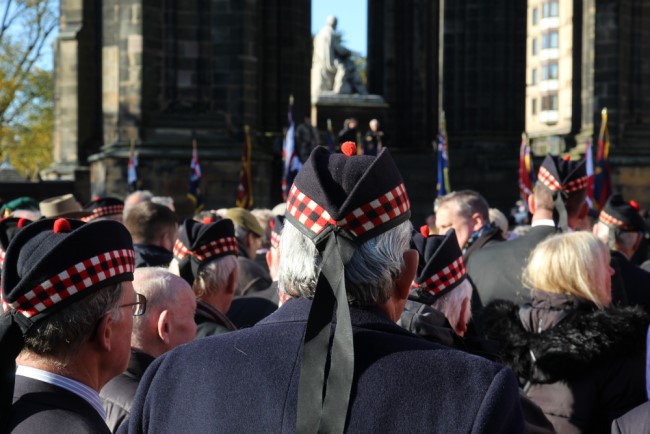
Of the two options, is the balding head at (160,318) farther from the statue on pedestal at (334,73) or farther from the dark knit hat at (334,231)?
the statue on pedestal at (334,73)

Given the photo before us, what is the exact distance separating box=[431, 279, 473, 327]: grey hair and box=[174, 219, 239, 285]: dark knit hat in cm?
153

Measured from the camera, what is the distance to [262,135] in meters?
22.6

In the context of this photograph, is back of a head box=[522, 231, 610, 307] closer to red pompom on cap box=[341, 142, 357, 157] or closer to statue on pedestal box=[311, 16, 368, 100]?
red pompom on cap box=[341, 142, 357, 157]

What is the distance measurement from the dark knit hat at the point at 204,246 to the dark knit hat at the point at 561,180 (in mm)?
2015

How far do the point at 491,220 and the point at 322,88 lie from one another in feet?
71.2

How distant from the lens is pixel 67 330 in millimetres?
3145

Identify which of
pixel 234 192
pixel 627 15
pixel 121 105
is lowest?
pixel 234 192

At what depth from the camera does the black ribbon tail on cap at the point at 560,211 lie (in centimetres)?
684

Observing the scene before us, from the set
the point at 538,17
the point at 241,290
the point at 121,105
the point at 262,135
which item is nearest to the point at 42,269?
the point at 241,290

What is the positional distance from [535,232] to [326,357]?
443 cm

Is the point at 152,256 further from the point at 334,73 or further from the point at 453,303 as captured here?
the point at 334,73

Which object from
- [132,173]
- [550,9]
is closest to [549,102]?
[550,9]

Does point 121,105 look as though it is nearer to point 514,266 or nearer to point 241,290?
point 241,290

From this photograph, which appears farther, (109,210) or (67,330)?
(109,210)
